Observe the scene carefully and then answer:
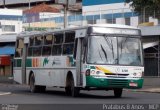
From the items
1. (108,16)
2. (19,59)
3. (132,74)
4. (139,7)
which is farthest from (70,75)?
(108,16)

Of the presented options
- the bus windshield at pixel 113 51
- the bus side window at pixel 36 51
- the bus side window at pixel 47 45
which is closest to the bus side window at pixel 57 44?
the bus side window at pixel 47 45

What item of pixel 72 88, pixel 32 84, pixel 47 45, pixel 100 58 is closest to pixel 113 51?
pixel 100 58

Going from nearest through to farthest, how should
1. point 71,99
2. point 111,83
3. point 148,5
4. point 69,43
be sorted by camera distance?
point 71,99, point 111,83, point 69,43, point 148,5

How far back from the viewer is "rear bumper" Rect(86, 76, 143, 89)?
23.7 meters

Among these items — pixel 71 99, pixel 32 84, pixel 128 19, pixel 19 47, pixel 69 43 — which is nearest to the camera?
pixel 71 99

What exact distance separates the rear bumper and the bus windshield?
726mm

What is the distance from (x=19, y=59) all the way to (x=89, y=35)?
8.94 meters

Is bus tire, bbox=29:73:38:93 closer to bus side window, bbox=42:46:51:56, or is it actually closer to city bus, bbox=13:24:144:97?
bus side window, bbox=42:46:51:56

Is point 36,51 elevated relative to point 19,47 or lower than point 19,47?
lower

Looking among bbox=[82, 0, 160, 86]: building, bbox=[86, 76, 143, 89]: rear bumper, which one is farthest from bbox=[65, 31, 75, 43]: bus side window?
bbox=[82, 0, 160, 86]: building

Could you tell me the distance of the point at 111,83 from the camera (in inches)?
939

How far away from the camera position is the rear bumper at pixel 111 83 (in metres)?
23.7

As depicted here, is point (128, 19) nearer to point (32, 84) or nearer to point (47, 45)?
point (32, 84)

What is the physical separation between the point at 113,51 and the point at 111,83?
1371 millimetres
